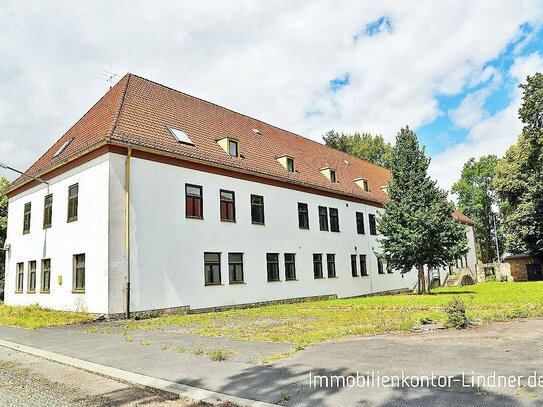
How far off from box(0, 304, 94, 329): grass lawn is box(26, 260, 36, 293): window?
2.61m

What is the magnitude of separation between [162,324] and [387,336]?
791 cm

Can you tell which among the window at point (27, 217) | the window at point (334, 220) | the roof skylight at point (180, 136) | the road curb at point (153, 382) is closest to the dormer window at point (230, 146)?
the roof skylight at point (180, 136)

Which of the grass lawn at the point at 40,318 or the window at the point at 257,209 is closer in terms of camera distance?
the grass lawn at the point at 40,318

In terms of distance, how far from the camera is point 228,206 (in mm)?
20781

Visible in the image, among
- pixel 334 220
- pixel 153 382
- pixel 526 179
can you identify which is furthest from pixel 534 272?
pixel 153 382

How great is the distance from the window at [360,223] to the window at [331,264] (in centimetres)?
396

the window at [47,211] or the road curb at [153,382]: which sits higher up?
the window at [47,211]

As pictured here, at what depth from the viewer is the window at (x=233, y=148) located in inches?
872

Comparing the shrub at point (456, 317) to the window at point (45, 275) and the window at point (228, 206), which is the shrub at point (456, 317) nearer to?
the window at point (228, 206)

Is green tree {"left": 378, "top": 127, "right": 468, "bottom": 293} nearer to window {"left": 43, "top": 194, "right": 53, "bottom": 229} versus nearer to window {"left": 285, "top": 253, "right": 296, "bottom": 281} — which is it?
window {"left": 285, "top": 253, "right": 296, "bottom": 281}

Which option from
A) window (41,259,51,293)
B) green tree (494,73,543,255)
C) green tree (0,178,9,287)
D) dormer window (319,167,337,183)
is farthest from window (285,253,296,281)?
green tree (0,178,9,287)

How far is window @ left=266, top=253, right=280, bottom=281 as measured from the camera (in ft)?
73.7

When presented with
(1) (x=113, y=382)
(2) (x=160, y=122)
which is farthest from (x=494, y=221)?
(1) (x=113, y=382)

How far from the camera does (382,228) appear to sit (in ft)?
84.1
